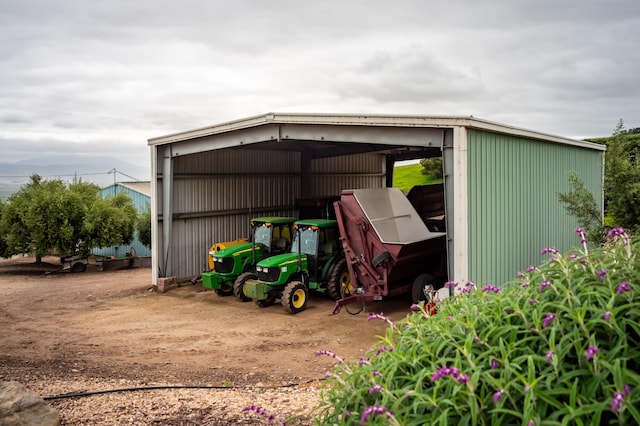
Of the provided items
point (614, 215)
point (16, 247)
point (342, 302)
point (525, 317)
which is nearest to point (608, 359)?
point (525, 317)

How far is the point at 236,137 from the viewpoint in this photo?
48.6ft

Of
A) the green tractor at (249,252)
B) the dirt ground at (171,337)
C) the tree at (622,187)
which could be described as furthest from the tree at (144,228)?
the tree at (622,187)

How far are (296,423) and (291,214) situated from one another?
15.1m

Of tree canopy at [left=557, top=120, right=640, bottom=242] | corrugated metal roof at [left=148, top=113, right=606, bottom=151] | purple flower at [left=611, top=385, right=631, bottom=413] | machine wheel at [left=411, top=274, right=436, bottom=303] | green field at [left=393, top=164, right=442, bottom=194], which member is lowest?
machine wheel at [left=411, top=274, right=436, bottom=303]

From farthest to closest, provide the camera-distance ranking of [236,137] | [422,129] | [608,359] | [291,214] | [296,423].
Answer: [291,214]
[236,137]
[422,129]
[296,423]
[608,359]

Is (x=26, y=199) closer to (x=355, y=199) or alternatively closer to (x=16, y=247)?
(x=16, y=247)

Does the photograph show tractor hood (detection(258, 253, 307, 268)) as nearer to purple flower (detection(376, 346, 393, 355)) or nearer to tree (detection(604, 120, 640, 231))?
tree (detection(604, 120, 640, 231))

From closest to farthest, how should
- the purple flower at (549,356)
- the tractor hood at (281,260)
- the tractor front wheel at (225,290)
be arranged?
the purple flower at (549,356)
the tractor hood at (281,260)
the tractor front wheel at (225,290)

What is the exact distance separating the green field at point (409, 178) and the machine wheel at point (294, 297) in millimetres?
25252

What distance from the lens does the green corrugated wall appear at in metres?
10.4

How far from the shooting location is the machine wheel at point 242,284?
13.8 metres

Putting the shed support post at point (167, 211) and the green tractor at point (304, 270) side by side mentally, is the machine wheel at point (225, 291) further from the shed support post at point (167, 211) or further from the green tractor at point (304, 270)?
the shed support post at point (167, 211)

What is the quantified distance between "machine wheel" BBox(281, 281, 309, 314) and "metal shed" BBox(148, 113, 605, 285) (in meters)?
3.47

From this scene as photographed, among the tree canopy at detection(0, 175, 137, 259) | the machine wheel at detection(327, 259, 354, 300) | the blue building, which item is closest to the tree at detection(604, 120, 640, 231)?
the machine wheel at detection(327, 259, 354, 300)
